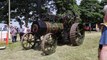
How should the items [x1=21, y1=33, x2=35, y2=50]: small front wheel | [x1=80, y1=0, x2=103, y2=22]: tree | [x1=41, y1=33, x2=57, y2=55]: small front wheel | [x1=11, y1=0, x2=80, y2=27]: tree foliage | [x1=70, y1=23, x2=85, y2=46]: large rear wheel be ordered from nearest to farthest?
[x1=41, y1=33, x2=57, y2=55]: small front wheel < [x1=70, y1=23, x2=85, y2=46]: large rear wheel < [x1=21, y1=33, x2=35, y2=50]: small front wheel < [x1=11, y1=0, x2=80, y2=27]: tree foliage < [x1=80, y1=0, x2=103, y2=22]: tree

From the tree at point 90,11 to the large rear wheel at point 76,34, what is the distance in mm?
41087

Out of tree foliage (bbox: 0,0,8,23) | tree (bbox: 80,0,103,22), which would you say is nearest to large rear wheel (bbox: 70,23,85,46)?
tree foliage (bbox: 0,0,8,23)

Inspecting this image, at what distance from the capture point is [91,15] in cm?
5628

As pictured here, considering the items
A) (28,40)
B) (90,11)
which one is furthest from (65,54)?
(90,11)

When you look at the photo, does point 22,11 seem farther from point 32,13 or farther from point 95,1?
point 95,1

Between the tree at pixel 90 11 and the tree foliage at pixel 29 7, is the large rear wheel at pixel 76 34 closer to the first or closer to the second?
the tree foliage at pixel 29 7

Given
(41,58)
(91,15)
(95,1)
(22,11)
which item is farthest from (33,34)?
(95,1)

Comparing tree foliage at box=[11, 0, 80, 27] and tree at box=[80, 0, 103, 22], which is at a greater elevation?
tree foliage at box=[11, 0, 80, 27]

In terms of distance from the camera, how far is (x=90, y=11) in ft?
190

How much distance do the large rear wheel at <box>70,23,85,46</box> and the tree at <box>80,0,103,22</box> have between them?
41.1m

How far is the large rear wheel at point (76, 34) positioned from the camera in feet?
44.4

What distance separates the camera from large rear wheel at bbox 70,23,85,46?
44.4 ft

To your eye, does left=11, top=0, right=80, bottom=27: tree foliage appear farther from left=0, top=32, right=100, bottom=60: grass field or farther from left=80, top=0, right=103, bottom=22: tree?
left=0, top=32, right=100, bottom=60: grass field

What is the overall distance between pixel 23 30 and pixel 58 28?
5.77 m
